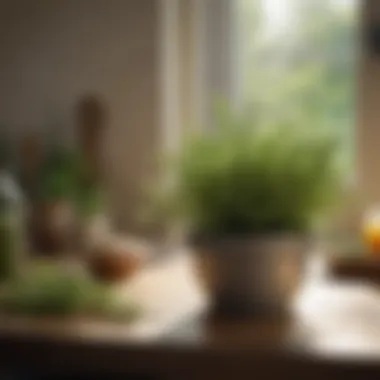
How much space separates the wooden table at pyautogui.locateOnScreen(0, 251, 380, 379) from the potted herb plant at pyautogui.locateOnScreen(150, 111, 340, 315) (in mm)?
50

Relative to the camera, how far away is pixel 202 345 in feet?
4.15

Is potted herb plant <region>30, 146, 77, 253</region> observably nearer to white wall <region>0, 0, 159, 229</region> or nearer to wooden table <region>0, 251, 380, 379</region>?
white wall <region>0, 0, 159, 229</region>

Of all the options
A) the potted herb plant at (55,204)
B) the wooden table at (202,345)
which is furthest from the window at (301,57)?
the wooden table at (202,345)

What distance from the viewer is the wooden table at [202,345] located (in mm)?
1228

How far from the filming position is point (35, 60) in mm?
2342

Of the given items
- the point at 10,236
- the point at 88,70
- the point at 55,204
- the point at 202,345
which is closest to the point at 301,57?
the point at 88,70

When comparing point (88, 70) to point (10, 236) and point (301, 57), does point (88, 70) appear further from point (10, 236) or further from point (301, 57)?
point (10, 236)

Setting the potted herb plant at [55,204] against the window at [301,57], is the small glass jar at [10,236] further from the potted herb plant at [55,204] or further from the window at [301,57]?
the window at [301,57]

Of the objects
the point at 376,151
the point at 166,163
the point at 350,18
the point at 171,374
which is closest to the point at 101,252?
the point at 166,163

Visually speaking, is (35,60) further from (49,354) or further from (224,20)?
(49,354)

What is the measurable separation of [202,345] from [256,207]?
0.22 metres

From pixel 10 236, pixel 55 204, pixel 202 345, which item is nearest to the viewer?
pixel 202 345

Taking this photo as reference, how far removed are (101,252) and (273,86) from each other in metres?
0.71

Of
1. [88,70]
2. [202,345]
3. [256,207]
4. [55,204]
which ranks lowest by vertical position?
[202,345]
